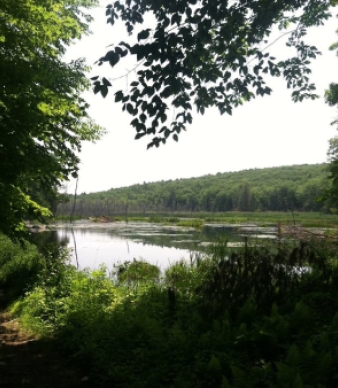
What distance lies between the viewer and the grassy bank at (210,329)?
133 inches

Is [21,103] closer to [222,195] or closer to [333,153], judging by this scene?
[333,153]

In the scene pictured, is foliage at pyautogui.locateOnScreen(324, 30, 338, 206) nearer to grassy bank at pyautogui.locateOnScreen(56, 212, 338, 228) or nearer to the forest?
the forest

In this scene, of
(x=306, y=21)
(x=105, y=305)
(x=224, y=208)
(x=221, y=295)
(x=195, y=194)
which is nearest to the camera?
(x=221, y=295)

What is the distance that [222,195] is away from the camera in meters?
133

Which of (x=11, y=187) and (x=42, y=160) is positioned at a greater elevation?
(x=42, y=160)

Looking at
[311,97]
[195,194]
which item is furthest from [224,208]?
[311,97]

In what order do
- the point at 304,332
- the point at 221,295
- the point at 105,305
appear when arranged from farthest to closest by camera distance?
1. the point at 105,305
2. the point at 221,295
3. the point at 304,332

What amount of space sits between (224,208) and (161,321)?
127528mm

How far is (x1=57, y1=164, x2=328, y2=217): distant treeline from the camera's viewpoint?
11038 centimetres

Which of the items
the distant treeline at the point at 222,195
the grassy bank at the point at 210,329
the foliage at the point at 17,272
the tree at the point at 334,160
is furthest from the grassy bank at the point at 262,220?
the distant treeline at the point at 222,195

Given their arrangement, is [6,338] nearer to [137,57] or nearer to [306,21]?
[137,57]

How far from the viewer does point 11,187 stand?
6.55 meters

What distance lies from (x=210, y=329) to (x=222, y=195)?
425ft

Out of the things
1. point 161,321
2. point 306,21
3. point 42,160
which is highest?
point 306,21
